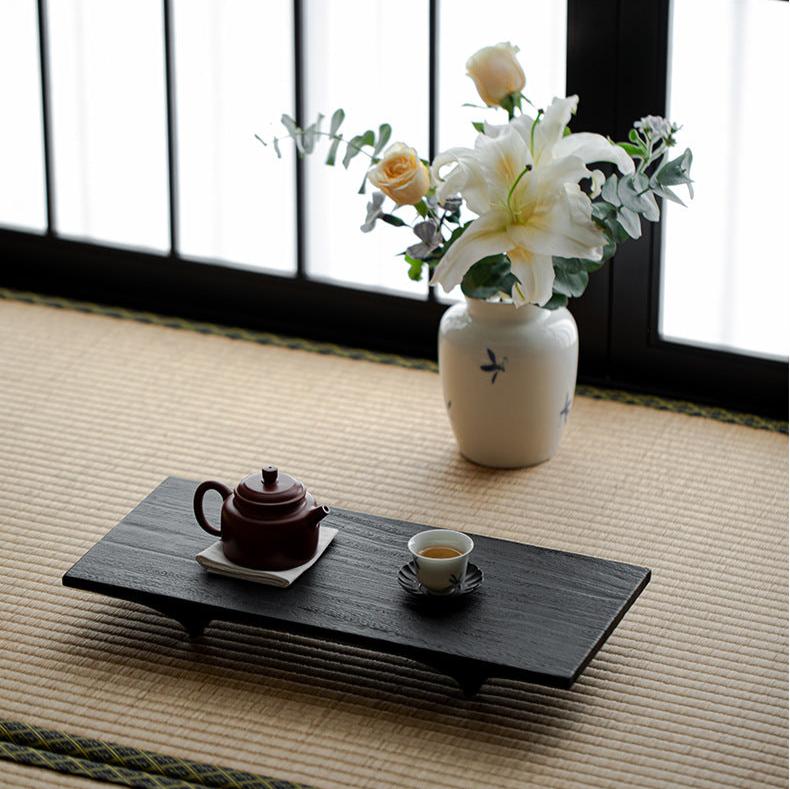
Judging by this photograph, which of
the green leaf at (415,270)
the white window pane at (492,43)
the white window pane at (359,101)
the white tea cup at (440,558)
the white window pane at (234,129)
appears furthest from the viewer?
the white window pane at (234,129)

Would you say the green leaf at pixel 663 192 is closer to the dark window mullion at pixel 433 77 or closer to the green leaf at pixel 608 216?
the green leaf at pixel 608 216

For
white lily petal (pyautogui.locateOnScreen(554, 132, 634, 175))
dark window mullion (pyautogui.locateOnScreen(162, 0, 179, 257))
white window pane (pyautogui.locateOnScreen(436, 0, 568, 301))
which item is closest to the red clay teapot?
white lily petal (pyautogui.locateOnScreen(554, 132, 634, 175))

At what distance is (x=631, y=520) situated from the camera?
2.72m

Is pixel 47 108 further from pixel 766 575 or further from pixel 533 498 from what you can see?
pixel 766 575

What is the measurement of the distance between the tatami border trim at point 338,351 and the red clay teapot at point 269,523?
1.06 meters

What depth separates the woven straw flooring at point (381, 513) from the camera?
215cm

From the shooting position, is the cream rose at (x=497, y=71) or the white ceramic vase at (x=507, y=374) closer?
the cream rose at (x=497, y=71)

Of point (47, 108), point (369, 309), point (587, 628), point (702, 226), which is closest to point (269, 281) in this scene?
point (369, 309)

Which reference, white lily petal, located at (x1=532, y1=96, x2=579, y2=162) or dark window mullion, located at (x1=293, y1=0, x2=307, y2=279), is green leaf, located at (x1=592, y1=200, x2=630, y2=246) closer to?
white lily petal, located at (x1=532, y1=96, x2=579, y2=162)

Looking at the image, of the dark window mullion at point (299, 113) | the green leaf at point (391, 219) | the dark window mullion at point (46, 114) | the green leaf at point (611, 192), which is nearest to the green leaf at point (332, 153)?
the green leaf at point (391, 219)

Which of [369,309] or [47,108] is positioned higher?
[47,108]

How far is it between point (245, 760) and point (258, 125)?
1.67 metres

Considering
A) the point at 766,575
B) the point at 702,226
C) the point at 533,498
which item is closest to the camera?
the point at 766,575

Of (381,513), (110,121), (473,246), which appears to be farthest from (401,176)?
(110,121)
